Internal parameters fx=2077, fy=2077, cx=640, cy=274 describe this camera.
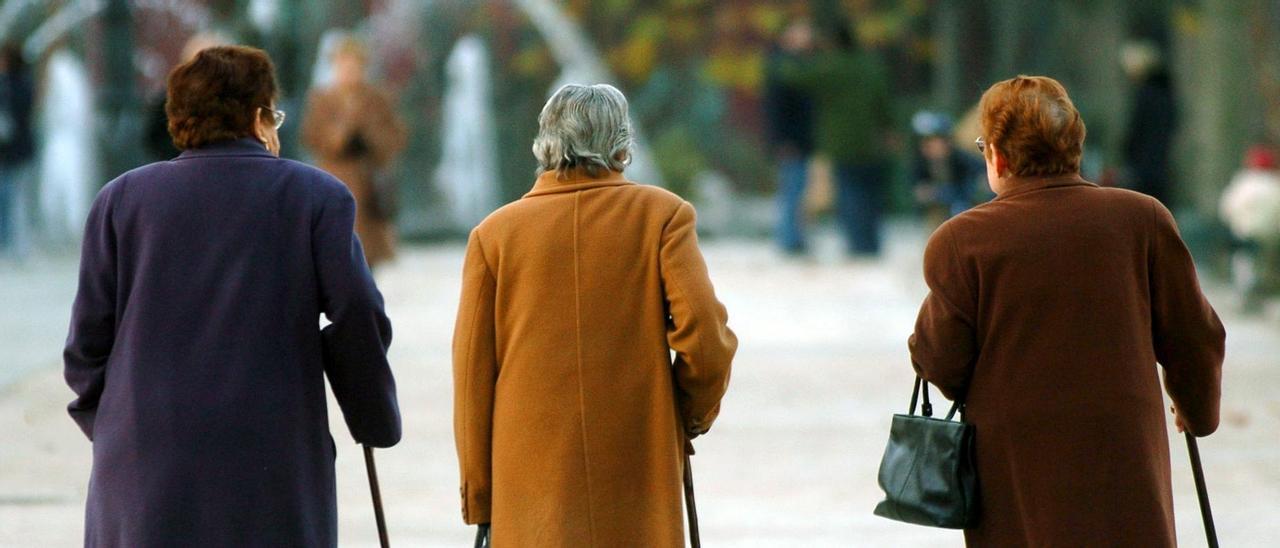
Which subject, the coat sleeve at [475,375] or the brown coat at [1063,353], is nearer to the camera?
the brown coat at [1063,353]

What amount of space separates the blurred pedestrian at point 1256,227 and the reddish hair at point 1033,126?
28.4 feet

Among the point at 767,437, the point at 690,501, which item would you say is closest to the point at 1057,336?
the point at 690,501

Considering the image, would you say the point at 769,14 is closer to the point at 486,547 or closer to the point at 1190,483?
the point at 1190,483

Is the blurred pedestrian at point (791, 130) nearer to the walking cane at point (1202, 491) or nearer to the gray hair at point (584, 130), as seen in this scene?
the walking cane at point (1202, 491)

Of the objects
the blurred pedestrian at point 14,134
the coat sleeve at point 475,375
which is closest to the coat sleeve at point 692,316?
the coat sleeve at point 475,375

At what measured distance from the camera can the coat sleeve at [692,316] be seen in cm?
434

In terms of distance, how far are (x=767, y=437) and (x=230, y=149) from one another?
189 inches

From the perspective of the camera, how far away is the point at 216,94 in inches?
169

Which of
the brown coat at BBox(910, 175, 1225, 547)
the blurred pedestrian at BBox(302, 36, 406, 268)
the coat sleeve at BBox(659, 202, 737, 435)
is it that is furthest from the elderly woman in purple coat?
the blurred pedestrian at BBox(302, 36, 406, 268)

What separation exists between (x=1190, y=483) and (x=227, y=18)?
38.5 feet

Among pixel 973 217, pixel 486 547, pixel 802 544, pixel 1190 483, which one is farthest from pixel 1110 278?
pixel 1190 483

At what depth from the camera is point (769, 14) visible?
24344 mm

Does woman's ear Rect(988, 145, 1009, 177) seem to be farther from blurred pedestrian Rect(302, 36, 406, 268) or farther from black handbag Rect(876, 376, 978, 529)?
blurred pedestrian Rect(302, 36, 406, 268)

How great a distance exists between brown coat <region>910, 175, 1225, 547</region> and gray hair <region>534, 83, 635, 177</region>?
0.72 meters
